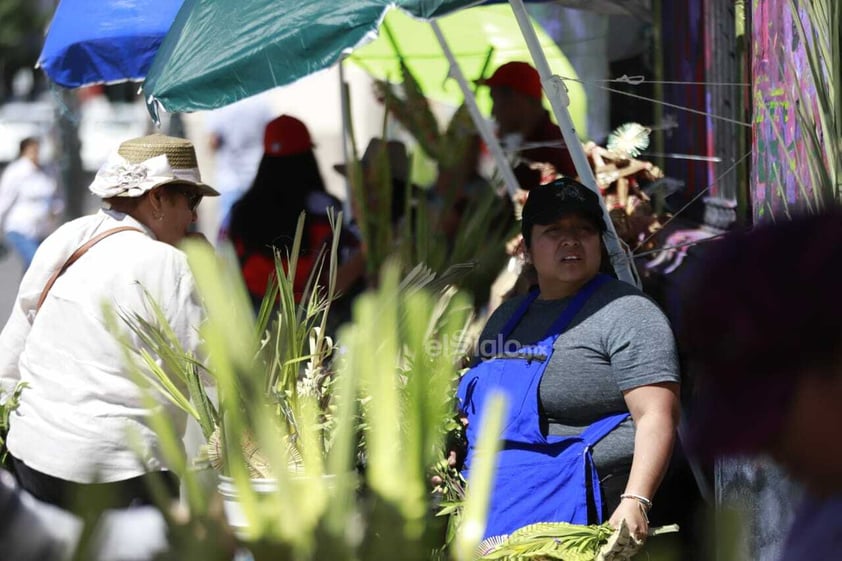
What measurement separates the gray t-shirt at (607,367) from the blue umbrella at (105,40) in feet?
8.30

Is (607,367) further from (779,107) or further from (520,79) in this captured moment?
(520,79)

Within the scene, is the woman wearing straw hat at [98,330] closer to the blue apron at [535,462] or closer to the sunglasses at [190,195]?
the sunglasses at [190,195]

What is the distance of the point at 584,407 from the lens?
2770 mm

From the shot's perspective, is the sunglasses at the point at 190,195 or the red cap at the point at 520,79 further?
the red cap at the point at 520,79

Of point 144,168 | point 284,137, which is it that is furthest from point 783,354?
point 284,137

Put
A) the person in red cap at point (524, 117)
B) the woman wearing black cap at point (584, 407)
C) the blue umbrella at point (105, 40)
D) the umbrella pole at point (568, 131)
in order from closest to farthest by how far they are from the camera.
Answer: the woman wearing black cap at point (584, 407)
the umbrella pole at point (568, 131)
the person in red cap at point (524, 117)
the blue umbrella at point (105, 40)

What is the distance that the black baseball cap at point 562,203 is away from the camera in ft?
9.74

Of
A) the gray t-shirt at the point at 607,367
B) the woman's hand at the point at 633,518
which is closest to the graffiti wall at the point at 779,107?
the gray t-shirt at the point at 607,367

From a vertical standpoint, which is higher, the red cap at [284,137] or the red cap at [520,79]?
the red cap at [520,79]

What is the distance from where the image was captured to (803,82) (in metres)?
2.75

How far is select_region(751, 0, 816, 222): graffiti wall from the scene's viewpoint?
9.03ft

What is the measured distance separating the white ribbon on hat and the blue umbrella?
5.35 ft

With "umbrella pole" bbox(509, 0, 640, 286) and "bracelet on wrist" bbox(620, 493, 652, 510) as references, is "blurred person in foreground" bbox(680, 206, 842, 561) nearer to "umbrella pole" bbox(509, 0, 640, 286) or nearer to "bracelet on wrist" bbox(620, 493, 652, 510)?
"bracelet on wrist" bbox(620, 493, 652, 510)

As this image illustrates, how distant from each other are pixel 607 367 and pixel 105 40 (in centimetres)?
276
